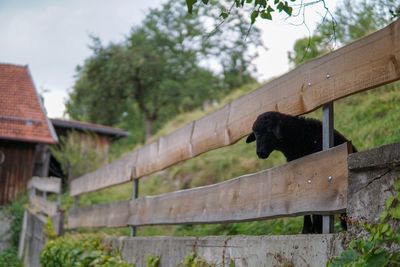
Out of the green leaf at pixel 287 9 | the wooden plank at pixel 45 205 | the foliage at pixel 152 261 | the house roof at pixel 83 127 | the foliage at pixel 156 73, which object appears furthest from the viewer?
the foliage at pixel 156 73

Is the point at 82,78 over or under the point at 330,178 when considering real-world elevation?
over

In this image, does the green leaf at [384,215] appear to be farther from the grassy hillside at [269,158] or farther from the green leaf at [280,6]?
the grassy hillside at [269,158]

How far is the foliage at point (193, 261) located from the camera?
428 centimetres

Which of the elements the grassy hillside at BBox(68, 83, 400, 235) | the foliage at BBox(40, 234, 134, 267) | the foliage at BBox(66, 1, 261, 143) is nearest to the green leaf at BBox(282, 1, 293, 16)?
the grassy hillside at BBox(68, 83, 400, 235)

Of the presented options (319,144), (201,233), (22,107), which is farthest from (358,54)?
(22,107)

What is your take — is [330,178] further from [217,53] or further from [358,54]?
[217,53]

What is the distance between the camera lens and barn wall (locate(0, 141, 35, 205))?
24188 mm

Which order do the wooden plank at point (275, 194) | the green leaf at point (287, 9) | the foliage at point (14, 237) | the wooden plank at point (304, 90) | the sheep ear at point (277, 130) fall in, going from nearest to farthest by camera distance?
1. the wooden plank at point (304, 90)
2. the wooden plank at point (275, 194)
3. the green leaf at point (287, 9)
4. the sheep ear at point (277, 130)
5. the foliage at point (14, 237)

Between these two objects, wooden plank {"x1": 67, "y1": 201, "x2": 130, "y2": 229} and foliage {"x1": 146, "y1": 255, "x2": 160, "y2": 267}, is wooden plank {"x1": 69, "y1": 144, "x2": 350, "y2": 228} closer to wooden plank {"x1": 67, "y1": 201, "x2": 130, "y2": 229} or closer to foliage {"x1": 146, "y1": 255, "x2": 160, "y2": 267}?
foliage {"x1": 146, "y1": 255, "x2": 160, "y2": 267}

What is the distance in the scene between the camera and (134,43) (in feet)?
146

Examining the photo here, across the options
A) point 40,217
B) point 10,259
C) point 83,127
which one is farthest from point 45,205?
point 83,127

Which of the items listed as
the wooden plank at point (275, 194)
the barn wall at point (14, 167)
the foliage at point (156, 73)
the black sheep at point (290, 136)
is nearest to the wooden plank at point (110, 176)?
the wooden plank at point (275, 194)

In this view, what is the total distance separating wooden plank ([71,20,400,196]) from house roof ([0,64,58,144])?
19.1 m

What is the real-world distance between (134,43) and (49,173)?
60.2ft
